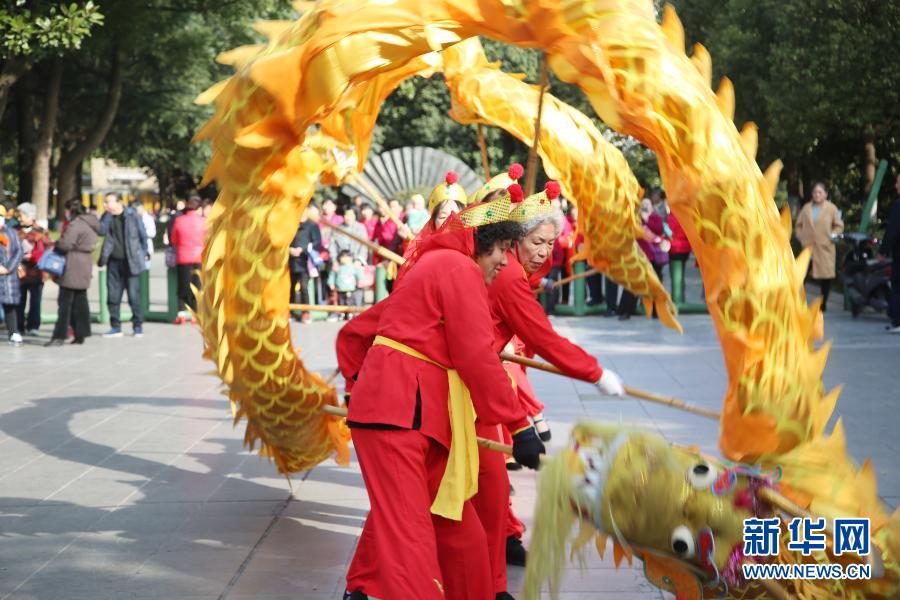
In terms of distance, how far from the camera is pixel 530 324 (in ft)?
16.3

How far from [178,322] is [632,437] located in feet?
42.3

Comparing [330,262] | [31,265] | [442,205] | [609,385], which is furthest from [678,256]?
[609,385]

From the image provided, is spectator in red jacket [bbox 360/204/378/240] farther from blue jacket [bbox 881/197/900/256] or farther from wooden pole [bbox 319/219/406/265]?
wooden pole [bbox 319/219/406/265]

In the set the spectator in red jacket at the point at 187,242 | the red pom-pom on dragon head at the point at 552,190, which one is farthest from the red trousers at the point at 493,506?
the spectator in red jacket at the point at 187,242

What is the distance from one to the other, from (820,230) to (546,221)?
10.6 m

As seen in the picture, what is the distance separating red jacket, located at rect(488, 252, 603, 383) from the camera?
4.77 metres

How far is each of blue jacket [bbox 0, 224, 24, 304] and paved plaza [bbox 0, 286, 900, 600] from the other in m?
0.78

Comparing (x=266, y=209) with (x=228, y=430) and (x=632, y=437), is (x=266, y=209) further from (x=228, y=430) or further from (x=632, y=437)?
(x=228, y=430)

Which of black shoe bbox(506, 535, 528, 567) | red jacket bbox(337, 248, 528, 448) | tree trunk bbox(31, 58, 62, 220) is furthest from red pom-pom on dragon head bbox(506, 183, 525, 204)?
tree trunk bbox(31, 58, 62, 220)

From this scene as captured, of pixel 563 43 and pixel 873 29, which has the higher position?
pixel 873 29

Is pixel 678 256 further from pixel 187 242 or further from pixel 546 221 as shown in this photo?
pixel 546 221

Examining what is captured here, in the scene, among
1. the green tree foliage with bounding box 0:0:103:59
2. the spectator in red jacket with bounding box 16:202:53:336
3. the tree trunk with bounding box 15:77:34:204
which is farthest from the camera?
the tree trunk with bounding box 15:77:34:204

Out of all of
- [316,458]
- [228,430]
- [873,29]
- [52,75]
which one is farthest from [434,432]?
[52,75]

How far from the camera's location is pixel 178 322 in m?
16.1
